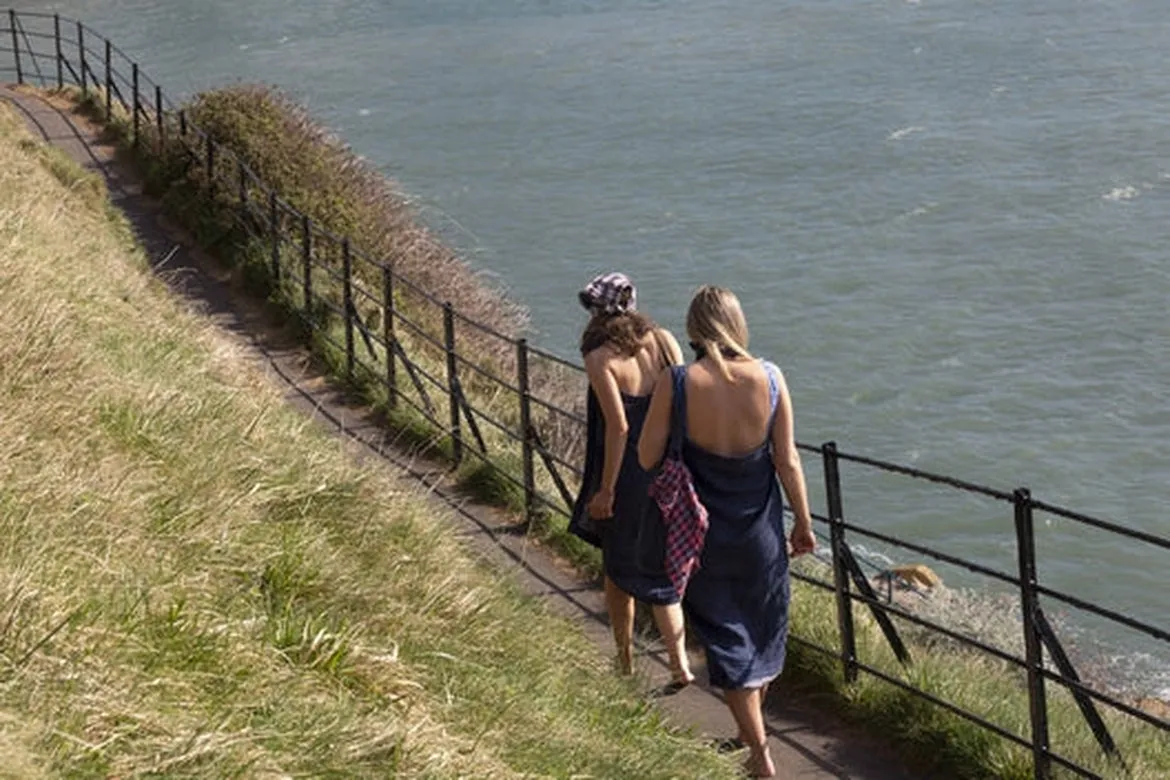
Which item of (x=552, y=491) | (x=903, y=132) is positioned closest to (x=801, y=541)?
(x=552, y=491)

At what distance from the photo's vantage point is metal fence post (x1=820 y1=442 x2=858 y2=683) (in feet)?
22.9

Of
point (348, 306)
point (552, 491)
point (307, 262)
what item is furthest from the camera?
point (307, 262)

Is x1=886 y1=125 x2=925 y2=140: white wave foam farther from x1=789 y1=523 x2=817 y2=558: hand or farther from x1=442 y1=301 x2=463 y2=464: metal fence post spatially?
x1=789 y1=523 x2=817 y2=558: hand

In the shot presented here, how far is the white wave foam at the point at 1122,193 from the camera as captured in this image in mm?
28094

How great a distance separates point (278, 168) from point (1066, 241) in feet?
42.1

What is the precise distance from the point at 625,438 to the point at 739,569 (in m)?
0.65

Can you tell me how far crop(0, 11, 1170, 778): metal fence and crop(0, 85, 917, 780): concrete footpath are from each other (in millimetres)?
246

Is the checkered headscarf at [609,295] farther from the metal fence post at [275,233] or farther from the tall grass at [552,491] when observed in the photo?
the metal fence post at [275,233]

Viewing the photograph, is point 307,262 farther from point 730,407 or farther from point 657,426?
point 730,407

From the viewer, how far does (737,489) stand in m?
6.01

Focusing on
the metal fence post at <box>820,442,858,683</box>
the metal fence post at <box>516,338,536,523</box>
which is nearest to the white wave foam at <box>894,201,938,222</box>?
the metal fence post at <box>516,338,536,523</box>

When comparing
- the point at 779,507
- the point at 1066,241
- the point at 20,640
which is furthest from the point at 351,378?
the point at 1066,241

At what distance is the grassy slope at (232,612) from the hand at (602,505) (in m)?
0.48

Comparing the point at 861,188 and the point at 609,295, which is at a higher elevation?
the point at 609,295
